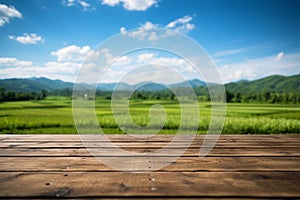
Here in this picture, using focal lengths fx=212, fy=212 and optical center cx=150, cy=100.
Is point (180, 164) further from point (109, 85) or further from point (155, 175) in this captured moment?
point (109, 85)

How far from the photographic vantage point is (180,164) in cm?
167

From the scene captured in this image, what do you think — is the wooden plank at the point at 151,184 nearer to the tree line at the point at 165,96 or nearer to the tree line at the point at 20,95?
the tree line at the point at 165,96

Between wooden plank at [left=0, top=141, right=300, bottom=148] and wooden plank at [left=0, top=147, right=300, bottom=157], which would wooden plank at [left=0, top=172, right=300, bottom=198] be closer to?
wooden plank at [left=0, top=147, right=300, bottom=157]

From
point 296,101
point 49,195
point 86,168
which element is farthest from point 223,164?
point 296,101

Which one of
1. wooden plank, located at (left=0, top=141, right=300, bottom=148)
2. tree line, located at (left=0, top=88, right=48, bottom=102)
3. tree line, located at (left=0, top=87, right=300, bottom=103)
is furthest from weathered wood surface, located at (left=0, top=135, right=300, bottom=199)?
tree line, located at (left=0, top=88, right=48, bottom=102)

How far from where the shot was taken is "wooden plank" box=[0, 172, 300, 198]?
116 cm

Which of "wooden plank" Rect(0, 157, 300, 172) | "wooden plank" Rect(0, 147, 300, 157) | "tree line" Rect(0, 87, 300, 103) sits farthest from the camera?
"tree line" Rect(0, 87, 300, 103)

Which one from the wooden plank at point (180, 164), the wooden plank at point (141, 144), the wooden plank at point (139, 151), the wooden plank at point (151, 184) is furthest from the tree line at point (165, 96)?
the wooden plank at point (151, 184)

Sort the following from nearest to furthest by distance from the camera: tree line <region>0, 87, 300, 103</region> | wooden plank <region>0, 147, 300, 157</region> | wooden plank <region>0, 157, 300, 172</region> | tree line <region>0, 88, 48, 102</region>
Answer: wooden plank <region>0, 157, 300, 172</region> < wooden plank <region>0, 147, 300, 157</region> < tree line <region>0, 88, 48, 102</region> < tree line <region>0, 87, 300, 103</region>

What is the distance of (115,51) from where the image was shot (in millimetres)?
2410

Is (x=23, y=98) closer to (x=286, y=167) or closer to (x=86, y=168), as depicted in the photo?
(x=86, y=168)

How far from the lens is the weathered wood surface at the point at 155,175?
1165 millimetres

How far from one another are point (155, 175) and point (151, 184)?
0.16 meters

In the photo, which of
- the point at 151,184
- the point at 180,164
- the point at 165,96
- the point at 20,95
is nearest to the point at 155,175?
the point at 151,184
